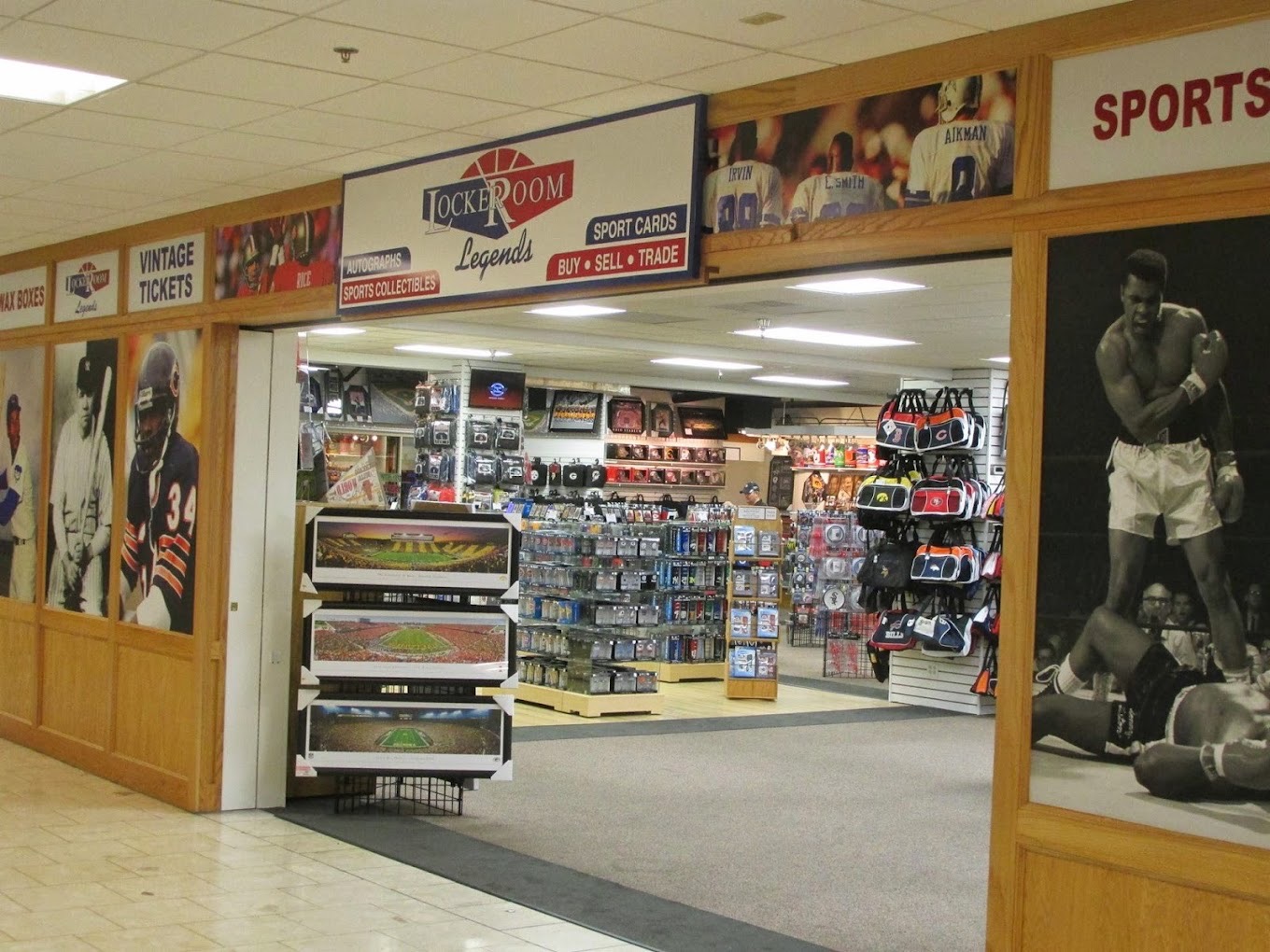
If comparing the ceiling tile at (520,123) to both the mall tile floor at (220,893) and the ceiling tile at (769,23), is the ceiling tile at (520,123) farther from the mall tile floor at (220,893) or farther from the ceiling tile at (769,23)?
the mall tile floor at (220,893)

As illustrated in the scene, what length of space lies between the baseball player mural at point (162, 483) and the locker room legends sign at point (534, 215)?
1.59m

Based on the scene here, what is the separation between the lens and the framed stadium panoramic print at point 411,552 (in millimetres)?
7742

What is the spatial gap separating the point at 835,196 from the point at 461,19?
1.27m

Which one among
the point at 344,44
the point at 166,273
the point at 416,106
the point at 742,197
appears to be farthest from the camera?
the point at 166,273

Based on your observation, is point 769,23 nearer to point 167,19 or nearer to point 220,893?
point 167,19

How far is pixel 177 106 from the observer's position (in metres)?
5.98

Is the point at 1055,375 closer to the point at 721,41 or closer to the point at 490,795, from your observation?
the point at 721,41

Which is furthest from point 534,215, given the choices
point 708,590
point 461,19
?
point 708,590

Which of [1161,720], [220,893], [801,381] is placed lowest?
[220,893]

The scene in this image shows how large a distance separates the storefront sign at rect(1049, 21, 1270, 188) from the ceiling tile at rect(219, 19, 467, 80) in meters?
1.98

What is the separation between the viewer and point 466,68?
17.0ft

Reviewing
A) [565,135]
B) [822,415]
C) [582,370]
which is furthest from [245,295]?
[822,415]

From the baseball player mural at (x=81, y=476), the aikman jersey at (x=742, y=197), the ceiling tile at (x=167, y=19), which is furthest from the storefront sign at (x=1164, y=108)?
the baseball player mural at (x=81, y=476)

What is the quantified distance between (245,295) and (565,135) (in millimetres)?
2707
